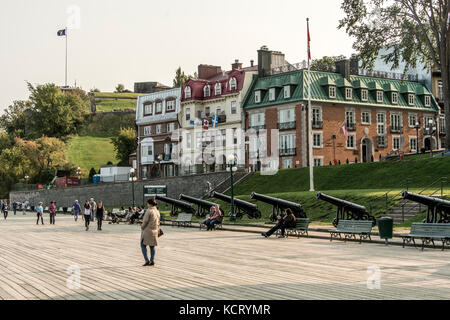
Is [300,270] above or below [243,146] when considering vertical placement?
below

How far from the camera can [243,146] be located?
70.6 meters

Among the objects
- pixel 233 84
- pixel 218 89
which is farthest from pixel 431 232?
pixel 218 89

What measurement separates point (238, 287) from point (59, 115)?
11858cm

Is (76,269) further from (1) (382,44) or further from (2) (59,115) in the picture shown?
(2) (59,115)

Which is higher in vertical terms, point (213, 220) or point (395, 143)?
point (395, 143)

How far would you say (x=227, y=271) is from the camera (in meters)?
15.6

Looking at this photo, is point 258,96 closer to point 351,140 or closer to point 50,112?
point 351,140

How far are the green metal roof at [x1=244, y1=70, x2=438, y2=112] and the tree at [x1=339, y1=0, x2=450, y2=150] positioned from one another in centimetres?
1749

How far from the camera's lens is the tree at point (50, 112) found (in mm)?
124938

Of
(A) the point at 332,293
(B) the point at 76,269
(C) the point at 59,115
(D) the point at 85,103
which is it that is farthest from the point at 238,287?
(D) the point at 85,103

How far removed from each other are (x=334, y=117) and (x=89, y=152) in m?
71.0

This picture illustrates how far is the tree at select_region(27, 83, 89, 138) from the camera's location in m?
125

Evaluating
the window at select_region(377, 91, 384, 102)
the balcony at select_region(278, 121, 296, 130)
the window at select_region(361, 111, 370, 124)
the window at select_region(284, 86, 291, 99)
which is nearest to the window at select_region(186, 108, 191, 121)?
the balcony at select_region(278, 121, 296, 130)

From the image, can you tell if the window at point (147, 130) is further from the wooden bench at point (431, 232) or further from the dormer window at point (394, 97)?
the wooden bench at point (431, 232)
